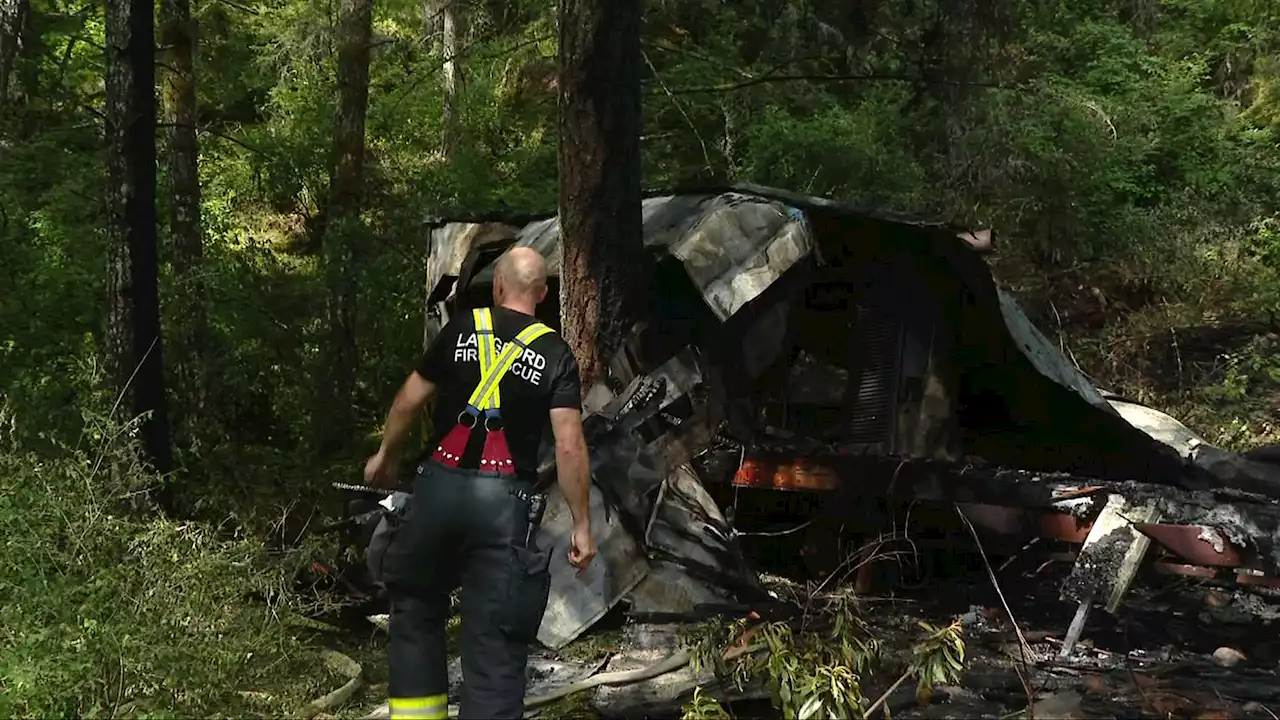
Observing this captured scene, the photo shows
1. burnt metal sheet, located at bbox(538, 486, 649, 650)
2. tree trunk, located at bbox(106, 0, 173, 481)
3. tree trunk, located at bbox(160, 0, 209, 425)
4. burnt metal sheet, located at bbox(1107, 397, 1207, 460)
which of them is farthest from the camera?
tree trunk, located at bbox(160, 0, 209, 425)

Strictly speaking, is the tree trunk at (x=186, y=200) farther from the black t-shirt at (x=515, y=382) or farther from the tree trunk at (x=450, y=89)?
the black t-shirt at (x=515, y=382)

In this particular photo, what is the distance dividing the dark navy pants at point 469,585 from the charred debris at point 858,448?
5.21 ft

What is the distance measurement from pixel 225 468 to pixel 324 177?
6.19 m

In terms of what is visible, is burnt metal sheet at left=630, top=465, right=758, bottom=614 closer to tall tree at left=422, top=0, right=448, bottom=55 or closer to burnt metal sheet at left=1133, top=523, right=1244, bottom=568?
burnt metal sheet at left=1133, top=523, right=1244, bottom=568

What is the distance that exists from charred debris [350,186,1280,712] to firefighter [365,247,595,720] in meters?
1.59

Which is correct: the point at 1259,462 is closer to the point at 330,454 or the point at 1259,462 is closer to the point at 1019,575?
the point at 1019,575

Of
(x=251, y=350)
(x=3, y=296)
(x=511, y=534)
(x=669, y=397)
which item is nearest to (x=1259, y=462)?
(x=669, y=397)

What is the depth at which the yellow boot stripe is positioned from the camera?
3.83 m

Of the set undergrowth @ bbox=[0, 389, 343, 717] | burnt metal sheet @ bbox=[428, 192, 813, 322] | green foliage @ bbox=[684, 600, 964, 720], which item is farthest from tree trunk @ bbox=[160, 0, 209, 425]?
green foliage @ bbox=[684, 600, 964, 720]

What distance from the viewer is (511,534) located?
381 centimetres

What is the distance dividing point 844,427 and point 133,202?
5.60m

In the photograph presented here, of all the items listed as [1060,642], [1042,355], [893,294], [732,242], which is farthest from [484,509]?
[1042,355]

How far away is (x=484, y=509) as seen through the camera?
3.79m

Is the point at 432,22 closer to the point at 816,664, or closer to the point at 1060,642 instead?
the point at 1060,642
